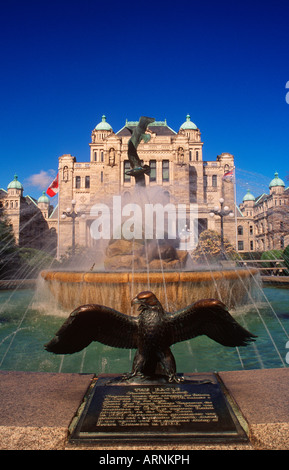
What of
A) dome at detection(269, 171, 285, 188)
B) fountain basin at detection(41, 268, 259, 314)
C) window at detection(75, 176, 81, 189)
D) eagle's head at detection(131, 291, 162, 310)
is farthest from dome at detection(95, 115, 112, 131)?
eagle's head at detection(131, 291, 162, 310)

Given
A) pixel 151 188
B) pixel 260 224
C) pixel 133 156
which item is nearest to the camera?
pixel 133 156

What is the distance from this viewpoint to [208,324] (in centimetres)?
285

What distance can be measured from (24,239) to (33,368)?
57.7 metres

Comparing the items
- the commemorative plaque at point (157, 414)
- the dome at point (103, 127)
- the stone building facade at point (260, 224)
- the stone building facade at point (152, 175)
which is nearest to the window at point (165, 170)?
the stone building facade at point (152, 175)

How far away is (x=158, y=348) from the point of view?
108 inches

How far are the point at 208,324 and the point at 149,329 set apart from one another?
55cm

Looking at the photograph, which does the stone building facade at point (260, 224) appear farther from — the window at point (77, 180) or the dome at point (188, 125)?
the window at point (77, 180)


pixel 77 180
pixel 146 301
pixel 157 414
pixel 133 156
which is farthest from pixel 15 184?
pixel 157 414

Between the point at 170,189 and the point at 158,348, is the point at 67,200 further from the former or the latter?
the point at 158,348

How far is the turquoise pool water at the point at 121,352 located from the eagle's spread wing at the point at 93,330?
1.96 meters

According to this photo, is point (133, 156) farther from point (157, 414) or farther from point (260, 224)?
point (260, 224)

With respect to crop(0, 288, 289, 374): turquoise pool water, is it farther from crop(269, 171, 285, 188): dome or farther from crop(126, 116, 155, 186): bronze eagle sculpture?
crop(269, 171, 285, 188): dome

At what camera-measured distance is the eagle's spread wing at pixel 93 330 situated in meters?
2.68
